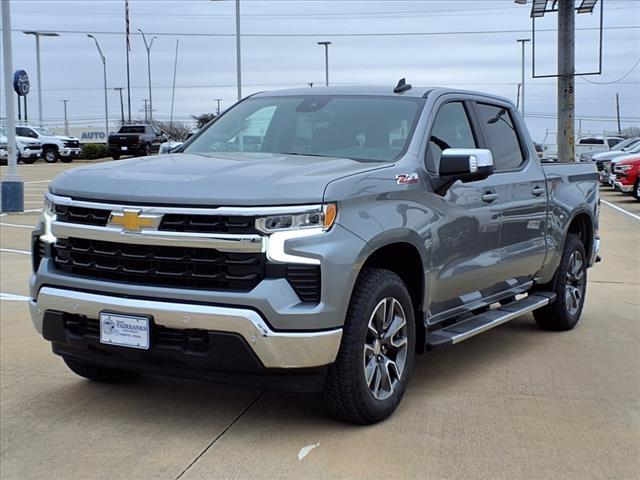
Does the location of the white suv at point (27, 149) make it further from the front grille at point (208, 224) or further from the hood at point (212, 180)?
the front grille at point (208, 224)

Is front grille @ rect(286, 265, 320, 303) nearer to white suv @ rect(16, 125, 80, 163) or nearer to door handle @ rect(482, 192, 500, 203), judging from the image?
door handle @ rect(482, 192, 500, 203)

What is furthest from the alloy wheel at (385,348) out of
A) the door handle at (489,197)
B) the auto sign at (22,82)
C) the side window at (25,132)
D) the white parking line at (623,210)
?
the side window at (25,132)

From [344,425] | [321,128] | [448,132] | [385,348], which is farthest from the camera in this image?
[448,132]

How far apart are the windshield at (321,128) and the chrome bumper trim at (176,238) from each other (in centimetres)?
135

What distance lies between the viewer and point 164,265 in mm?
4180

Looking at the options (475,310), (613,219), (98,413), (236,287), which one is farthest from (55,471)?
(613,219)

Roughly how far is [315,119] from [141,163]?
1303 mm

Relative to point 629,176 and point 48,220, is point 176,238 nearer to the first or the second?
point 48,220

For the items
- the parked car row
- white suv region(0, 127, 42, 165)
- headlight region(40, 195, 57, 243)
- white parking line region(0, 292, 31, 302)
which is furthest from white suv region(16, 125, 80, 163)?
headlight region(40, 195, 57, 243)

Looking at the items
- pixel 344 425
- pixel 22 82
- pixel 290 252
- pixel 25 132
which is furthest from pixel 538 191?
pixel 25 132

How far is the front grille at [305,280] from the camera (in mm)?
4004

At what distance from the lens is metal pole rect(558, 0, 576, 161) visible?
20.2m

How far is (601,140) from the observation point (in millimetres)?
48969

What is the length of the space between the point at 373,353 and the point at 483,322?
1.42m
